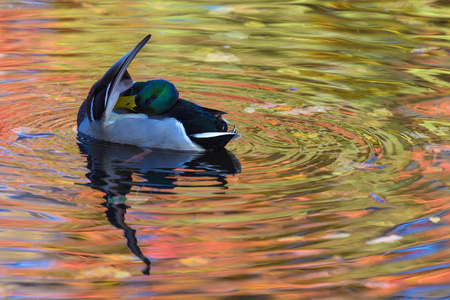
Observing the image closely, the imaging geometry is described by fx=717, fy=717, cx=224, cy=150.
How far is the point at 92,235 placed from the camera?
420 cm

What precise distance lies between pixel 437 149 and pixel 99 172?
8.63 feet

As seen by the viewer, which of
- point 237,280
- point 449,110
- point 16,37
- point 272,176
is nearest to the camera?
point 237,280

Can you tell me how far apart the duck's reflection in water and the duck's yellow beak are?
322 millimetres

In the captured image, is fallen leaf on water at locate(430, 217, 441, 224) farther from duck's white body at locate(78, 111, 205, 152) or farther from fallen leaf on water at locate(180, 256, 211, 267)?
duck's white body at locate(78, 111, 205, 152)

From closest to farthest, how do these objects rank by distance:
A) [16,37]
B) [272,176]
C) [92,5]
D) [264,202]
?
1. [264,202]
2. [272,176]
3. [16,37]
4. [92,5]

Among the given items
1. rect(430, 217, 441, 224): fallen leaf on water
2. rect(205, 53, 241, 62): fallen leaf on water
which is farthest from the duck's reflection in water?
rect(205, 53, 241, 62): fallen leaf on water

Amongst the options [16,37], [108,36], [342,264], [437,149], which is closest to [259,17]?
[108,36]

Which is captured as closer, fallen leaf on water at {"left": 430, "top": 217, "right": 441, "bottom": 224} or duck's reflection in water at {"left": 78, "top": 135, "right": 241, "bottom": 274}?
fallen leaf on water at {"left": 430, "top": 217, "right": 441, "bottom": 224}

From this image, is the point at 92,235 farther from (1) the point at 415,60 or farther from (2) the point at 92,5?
(2) the point at 92,5

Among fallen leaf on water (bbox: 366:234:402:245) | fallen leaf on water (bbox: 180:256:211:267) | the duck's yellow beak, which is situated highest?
the duck's yellow beak

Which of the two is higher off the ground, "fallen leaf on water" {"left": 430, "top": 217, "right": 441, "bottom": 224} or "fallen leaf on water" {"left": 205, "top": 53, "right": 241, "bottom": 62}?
"fallen leaf on water" {"left": 205, "top": 53, "right": 241, "bottom": 62}

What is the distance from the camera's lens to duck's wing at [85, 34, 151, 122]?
542 centimetres

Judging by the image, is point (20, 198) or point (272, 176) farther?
point (272, 176)

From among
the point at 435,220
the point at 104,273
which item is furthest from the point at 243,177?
the point at 104,273
